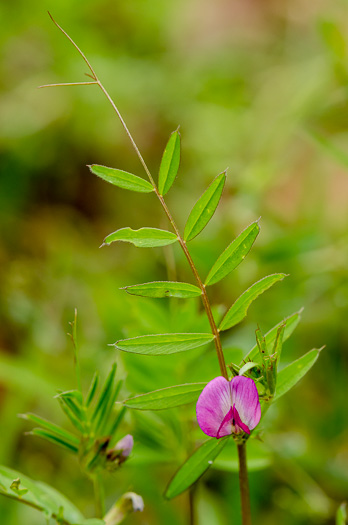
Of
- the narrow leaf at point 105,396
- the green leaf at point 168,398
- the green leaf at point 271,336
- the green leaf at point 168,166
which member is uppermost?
the green leaf at point 168,166

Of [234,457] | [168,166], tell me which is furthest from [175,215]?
[168,166]

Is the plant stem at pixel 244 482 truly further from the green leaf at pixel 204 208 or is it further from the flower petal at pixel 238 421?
the green leaf at pixel 204 208

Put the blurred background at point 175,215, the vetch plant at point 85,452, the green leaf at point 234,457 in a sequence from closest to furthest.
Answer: the vetch plant at point 85,452, the green leaf at point 234,457, the blurred background at point 175,215

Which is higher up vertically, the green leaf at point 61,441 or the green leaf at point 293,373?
the green leaf at point 293,373

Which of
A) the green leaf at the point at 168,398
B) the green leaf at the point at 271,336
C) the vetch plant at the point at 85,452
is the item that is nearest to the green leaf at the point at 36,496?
the vetch plant at the point at 85,452

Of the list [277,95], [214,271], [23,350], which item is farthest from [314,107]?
[214,271]

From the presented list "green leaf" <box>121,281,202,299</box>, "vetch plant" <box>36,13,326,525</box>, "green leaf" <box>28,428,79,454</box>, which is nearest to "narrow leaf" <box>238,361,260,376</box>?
"vetch plant" <box>36,13,326,525</box>
